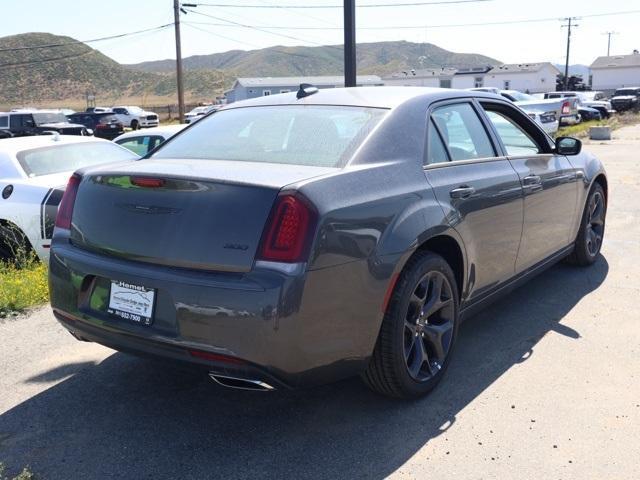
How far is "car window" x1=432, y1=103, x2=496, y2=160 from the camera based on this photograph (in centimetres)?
385

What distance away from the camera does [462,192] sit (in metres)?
3.65

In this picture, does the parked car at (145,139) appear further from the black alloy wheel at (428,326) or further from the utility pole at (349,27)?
the black alloy wheel at (428,326)

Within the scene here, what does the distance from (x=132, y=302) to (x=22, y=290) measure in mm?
2775

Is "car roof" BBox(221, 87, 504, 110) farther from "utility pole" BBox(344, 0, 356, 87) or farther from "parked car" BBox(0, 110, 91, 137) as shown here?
"parked car" BBox(0, 110, 91, 137)

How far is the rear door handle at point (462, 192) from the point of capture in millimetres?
3588

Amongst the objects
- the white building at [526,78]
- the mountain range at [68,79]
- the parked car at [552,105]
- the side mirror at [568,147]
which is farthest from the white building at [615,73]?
the side mirror at [568,147]

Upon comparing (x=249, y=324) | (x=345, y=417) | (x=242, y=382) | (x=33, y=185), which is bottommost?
(x=345, y=417)

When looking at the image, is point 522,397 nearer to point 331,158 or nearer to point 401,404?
point 401,404

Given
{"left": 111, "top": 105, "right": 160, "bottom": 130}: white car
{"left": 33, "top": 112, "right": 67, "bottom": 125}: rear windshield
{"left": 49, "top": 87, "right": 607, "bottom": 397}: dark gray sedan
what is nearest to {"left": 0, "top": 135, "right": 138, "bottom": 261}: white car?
{"left": 49, "top": 87, "right": 607, "bottom": 397}: dark gray sedan

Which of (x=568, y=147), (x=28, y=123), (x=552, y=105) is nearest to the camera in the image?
(x=568, y=147)

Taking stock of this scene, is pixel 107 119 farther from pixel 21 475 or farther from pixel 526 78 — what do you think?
pixel 526 78

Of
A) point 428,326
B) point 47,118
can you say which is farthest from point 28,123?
point 428,326

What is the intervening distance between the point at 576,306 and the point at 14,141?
5.75 m

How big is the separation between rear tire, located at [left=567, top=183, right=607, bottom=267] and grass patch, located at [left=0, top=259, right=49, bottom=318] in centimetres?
453
